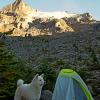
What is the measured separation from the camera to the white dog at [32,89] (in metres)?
10.4

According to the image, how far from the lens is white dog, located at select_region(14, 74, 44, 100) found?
34.1ft

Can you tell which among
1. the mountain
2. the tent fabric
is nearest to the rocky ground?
the mountain

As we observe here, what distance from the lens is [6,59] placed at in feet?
43.2

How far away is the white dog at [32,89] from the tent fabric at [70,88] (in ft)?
9.40

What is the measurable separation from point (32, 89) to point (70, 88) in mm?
3342

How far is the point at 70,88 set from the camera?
741 cm

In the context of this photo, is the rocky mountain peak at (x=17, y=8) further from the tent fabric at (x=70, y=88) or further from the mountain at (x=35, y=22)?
the tent fabric at (x=70, y=88)

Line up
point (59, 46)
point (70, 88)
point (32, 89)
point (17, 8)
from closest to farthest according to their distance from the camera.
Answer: point (70, 88) → point (32, 89) → point (59, 46) → point (17, 8)

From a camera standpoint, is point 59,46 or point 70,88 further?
point 59,46

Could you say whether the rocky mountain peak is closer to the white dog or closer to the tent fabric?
the white dog

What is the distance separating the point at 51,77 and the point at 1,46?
383 centimetres

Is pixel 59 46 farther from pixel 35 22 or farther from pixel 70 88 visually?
pixel 35 22

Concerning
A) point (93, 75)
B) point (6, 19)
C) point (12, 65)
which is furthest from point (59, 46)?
point (6, 19)

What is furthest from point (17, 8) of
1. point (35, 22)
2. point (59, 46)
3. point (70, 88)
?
point (70, 88)
